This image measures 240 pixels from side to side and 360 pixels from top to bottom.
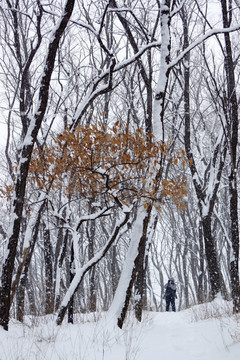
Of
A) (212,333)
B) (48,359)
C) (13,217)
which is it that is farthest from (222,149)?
(48,359)

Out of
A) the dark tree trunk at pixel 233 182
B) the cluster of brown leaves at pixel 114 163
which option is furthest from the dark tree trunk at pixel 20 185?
the dark tree trunk at pixel 233 182

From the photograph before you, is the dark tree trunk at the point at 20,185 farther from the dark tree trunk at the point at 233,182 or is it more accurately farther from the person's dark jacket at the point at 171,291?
the person's dark jacket at the point at 171,291

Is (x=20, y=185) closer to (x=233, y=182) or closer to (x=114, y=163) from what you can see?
(x=114, y=163)

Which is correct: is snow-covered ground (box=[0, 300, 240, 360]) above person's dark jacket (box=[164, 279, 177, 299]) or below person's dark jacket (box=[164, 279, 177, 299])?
above

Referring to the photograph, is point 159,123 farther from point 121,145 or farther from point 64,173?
point 64,173

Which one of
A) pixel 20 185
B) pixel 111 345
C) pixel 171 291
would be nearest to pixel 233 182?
pixel 111 345

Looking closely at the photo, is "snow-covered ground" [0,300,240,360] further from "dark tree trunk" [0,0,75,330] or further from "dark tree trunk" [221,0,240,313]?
"dark tree trunk" [221,0,240,313]

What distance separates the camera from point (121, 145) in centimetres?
632

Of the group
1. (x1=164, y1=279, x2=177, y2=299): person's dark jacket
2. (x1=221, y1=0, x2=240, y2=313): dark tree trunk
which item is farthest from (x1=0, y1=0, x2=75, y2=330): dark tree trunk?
(x1=164, y1=279, x2=177, y2=299): person's dark jacket

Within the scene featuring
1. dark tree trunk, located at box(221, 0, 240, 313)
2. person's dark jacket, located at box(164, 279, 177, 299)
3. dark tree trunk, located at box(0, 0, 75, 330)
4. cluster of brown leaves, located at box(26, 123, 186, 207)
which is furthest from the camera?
person's dark jacket, located at box(164, 279, 177, 299)

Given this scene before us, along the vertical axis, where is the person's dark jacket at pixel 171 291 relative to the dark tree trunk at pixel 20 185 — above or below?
below

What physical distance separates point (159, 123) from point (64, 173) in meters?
2.25

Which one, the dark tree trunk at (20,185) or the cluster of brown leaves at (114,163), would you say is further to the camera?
the cluster of brown leaves at (114,163)

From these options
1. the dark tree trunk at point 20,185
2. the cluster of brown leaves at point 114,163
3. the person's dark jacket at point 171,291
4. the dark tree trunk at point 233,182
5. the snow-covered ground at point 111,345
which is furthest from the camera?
the person's dark jacket at point 171,291
